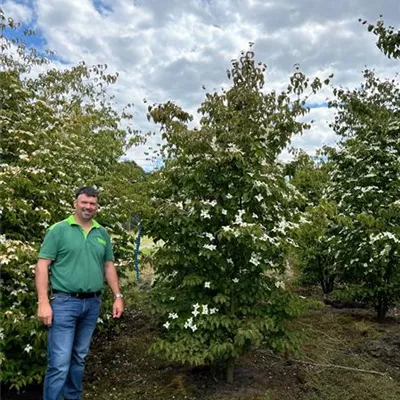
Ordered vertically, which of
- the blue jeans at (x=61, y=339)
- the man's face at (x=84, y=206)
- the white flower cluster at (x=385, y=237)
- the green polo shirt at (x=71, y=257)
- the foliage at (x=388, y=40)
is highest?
the foliage at (x=388, y=40)

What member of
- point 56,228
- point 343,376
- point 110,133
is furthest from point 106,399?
point 110,133

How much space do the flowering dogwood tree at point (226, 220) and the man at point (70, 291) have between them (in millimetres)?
835

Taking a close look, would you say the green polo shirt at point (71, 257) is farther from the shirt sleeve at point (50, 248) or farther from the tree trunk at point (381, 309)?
the tree trunk at point (381, 309)

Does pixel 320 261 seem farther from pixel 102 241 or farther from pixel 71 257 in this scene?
pixel 71 257

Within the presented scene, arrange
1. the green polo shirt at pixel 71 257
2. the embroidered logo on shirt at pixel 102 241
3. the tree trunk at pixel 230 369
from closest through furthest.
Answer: the green polo shirt at pixel 71 257, the embroidered logo on shirt at pixel 102 241, the tree trunk at pixel 230 369

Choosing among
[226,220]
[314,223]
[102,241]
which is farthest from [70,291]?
[314,223]

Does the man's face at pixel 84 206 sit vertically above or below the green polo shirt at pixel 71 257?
above

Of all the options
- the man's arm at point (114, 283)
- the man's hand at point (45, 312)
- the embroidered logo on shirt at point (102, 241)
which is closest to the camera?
the man's hand at point (45, 312)

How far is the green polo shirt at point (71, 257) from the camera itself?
310 centimetres

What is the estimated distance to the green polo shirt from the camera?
3.10 meters

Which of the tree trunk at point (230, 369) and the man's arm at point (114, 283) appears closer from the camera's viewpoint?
the man's arm at point (114, 283)

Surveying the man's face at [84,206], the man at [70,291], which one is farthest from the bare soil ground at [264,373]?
the man's face at [84,206]

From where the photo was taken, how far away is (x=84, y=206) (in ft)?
10.6

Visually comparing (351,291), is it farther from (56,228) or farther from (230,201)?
(56,228)
